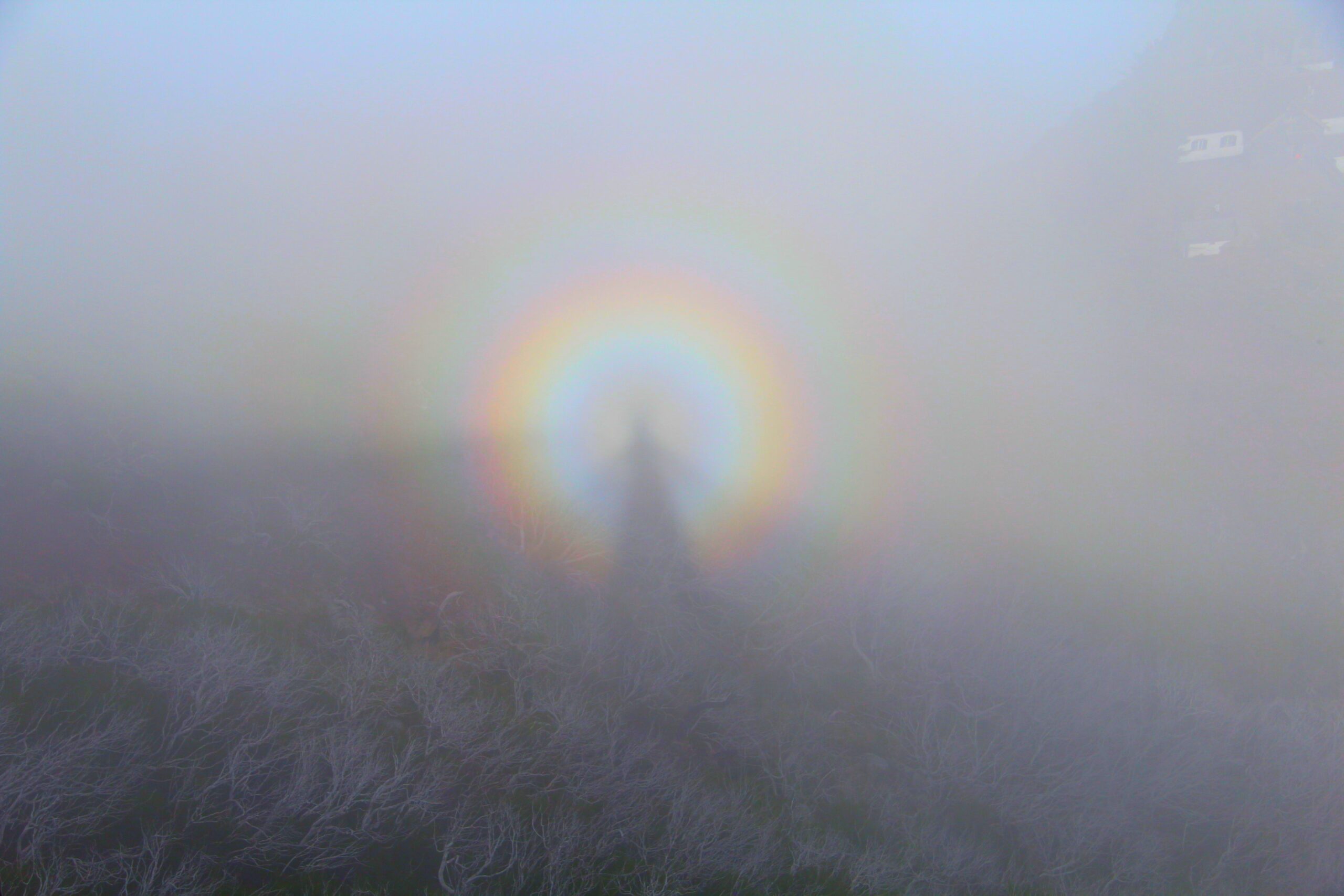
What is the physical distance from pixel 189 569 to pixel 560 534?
448 cm

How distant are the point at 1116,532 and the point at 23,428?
16632mm

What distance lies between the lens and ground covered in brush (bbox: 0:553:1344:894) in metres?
6.85

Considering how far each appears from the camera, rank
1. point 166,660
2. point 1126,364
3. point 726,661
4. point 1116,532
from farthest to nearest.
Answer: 1. point 1126,364
2. point 1116,532
3. point 726,661
4. point 166,660

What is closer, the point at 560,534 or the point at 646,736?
the point at 646,736

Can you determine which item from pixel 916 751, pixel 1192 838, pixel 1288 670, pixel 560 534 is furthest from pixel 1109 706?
pixel 560 534

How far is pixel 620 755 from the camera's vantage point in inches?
331

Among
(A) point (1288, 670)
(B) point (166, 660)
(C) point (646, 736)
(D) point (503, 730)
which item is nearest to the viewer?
(B) point (166, 660)

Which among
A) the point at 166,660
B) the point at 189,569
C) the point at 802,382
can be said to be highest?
the point at 802,382

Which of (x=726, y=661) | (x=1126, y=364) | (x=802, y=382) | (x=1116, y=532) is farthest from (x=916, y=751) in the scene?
(x=1126, y=364)

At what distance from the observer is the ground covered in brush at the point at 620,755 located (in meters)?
6.85

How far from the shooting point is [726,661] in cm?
970

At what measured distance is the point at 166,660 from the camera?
7508mm

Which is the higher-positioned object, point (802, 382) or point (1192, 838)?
point (802, 382)

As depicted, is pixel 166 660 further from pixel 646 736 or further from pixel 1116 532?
pixel 1116 532
